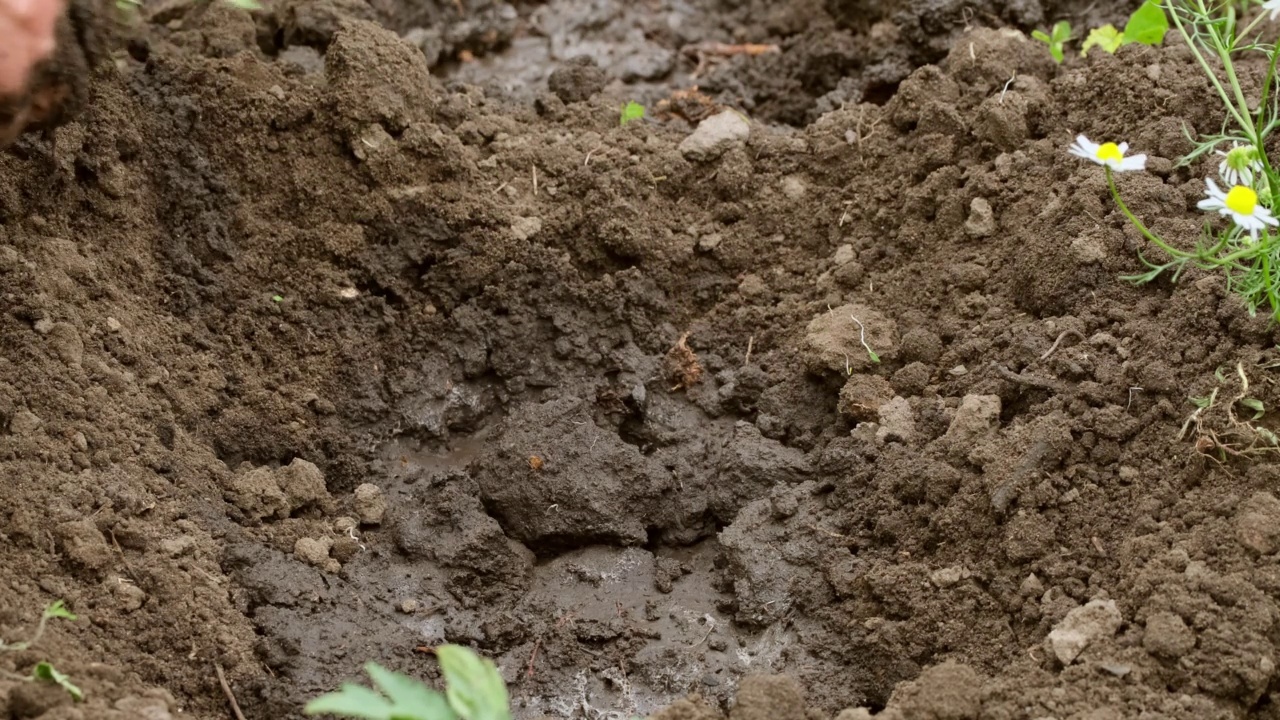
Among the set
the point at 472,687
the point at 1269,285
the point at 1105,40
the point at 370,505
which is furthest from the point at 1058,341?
the point at 370,505

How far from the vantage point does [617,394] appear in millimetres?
3211

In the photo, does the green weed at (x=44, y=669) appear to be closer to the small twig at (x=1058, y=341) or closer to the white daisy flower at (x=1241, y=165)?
the small twig at (x=1058, y=341)

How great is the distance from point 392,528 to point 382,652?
0.38m

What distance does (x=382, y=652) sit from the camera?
2.68 metres

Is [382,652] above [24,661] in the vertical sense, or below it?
below

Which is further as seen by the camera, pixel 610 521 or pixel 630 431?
pixel 630 431

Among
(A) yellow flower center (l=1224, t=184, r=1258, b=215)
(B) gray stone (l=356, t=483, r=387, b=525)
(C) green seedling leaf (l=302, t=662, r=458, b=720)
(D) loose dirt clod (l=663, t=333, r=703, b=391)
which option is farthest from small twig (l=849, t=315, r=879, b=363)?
(C) green seedling leaf (l=302, t=662, r=458, b=720)

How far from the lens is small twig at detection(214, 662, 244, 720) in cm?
246

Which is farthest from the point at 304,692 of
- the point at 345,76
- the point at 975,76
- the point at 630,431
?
the point at 975,76

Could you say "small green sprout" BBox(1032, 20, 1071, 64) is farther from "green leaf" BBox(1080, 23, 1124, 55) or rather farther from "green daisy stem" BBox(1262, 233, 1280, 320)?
"green daisy stem" BBox(1262, 233, 1280, 320)

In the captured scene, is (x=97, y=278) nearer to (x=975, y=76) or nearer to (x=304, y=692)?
(x=304, y=692)

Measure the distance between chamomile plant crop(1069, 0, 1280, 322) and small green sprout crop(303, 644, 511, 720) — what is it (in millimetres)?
1526

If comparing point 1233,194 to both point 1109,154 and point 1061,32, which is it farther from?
point 1061,32

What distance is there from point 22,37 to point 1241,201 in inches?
90.9
